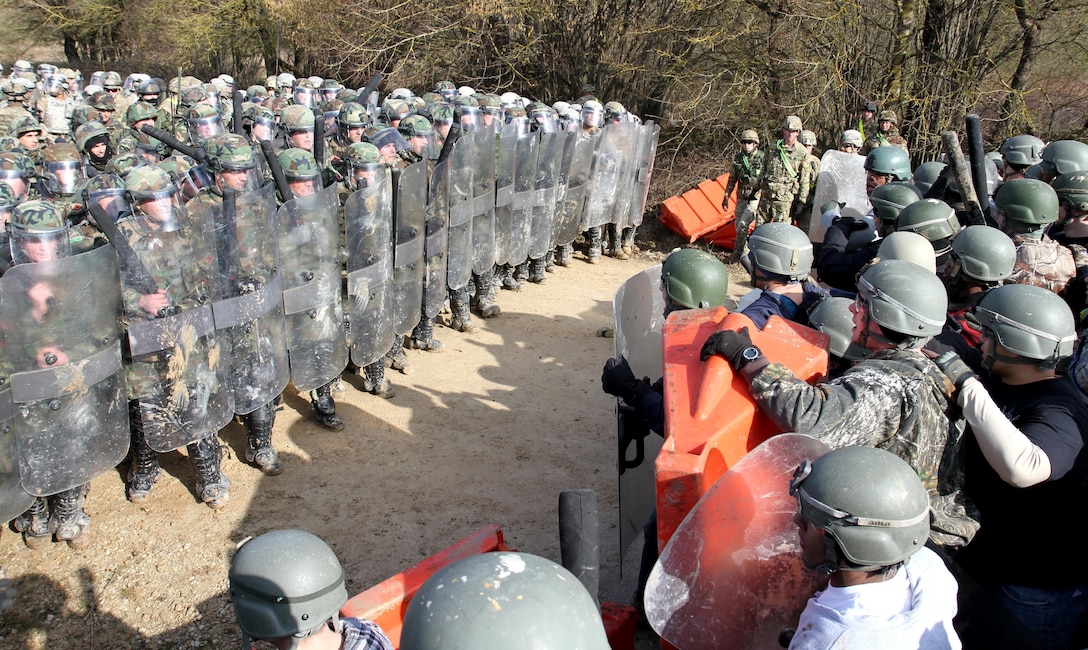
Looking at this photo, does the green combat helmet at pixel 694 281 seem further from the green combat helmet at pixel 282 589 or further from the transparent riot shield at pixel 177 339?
the transparent riot shield at pixel 177 339

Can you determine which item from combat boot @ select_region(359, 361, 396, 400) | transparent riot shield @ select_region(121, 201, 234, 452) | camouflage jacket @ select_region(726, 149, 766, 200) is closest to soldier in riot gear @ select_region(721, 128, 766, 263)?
camouflage jacket @ select_region(726, 149, 766, 200)

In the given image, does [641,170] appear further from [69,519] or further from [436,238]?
[69,519]

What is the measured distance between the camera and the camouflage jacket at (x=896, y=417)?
2475 mm

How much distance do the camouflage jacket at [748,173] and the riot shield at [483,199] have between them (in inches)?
161

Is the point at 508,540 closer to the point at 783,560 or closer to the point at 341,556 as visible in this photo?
the point at 341,556

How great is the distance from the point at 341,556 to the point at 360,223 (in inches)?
78.8

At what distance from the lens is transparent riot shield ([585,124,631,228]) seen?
31.6 ft

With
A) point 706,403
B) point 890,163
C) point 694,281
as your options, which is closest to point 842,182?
point 890,163

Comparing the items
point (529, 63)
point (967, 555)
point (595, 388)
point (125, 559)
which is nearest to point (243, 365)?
point (125, 559)

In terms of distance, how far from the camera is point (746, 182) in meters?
10.1

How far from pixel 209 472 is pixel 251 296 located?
1.01m

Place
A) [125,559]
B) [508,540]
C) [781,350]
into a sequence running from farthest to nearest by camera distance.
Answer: [508,540], [125,559], [781,350]

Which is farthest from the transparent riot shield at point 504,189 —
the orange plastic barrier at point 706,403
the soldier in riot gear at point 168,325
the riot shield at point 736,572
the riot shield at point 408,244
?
the riot shield at point 736,572

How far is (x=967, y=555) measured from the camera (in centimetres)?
259
